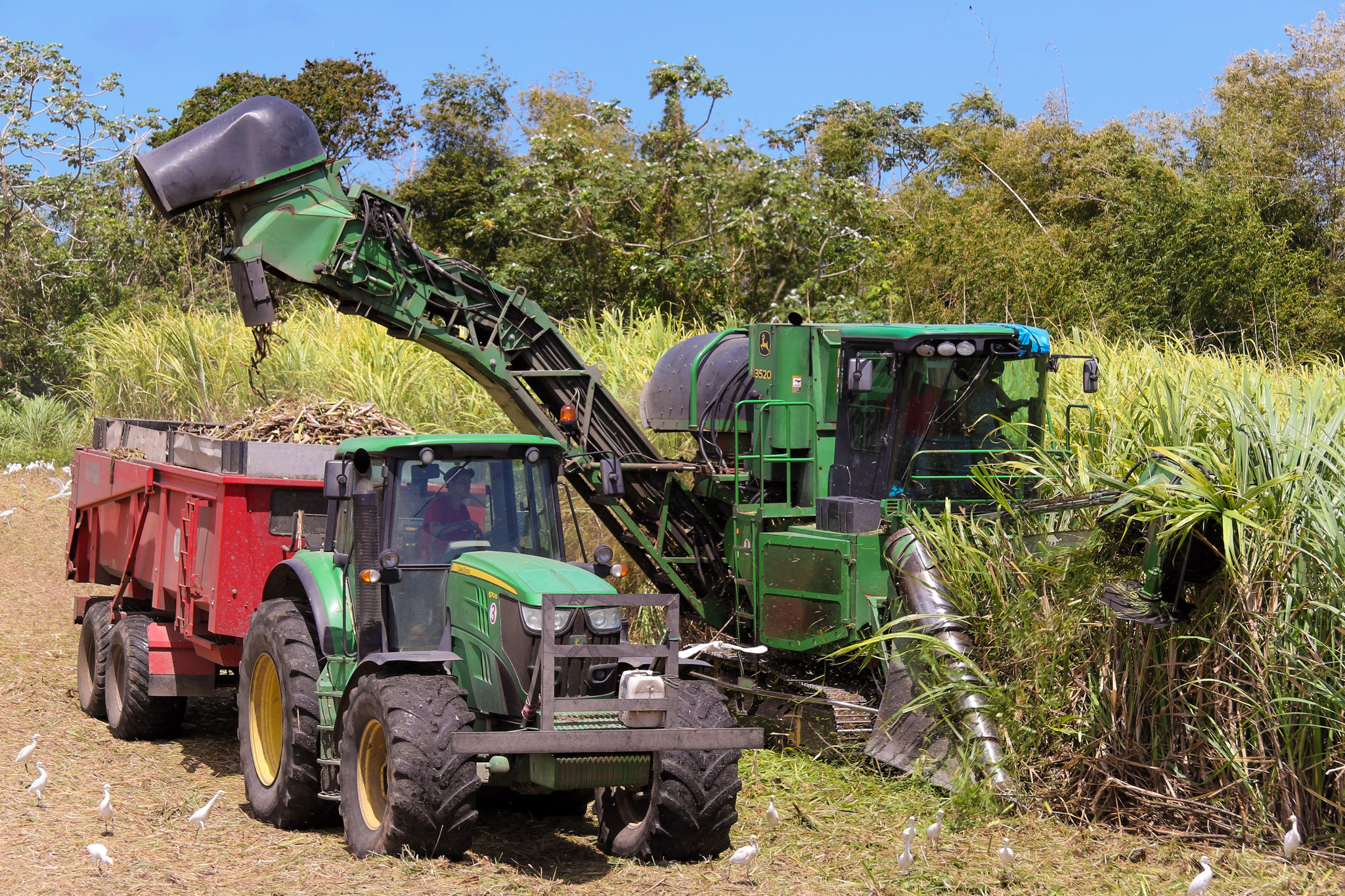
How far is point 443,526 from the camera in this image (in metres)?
6.28

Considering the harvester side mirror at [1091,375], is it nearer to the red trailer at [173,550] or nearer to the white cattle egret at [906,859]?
the white cattle egret at [906,859]

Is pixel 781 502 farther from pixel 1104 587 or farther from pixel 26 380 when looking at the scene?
pixel 26 380

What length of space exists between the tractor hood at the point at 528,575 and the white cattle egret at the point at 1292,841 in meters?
3.00

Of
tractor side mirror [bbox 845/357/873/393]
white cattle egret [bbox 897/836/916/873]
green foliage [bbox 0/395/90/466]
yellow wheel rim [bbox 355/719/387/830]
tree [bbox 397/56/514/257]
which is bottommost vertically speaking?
white cattle egret [bbox 897/836/916/873]

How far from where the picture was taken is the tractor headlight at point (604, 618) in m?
5.59

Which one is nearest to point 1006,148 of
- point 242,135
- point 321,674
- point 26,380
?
point 26,380

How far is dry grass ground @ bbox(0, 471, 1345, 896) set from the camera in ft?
17.9

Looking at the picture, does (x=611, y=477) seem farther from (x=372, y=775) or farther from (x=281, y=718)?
(x=281, y=718)

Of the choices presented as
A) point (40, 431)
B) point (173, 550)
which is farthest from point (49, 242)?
point (173, 550)

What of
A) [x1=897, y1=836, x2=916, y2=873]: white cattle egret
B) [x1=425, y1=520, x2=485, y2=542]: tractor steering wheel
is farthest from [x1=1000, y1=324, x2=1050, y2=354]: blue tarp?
[x1=425, y1=520, x2=485, y2=542]: tractor steering wheel

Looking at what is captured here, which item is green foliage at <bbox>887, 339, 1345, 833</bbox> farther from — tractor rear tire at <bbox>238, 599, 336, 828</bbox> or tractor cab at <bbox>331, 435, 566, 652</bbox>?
tractor rear tire at <bbox>238, 599, 336, 828</bbox>

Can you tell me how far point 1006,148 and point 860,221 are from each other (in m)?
10.9

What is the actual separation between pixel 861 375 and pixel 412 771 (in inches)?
170

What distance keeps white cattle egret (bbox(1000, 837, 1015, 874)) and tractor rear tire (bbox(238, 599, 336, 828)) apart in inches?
124
